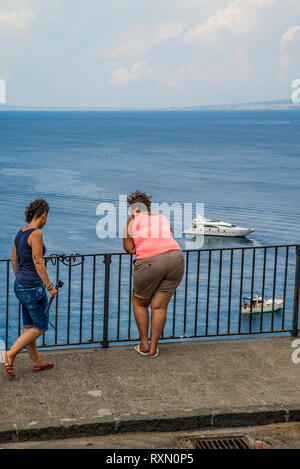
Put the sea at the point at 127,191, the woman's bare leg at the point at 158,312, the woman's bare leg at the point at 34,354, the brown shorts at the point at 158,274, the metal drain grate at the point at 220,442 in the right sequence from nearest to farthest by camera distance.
Result: the metal drain grate at the point at 220,442 → the woman's bare leg at the point at 34,354 → the brown shorts at the point at 158,274 → the woman's bare leg at the point at 158,312 → the sea at the point at 127,191

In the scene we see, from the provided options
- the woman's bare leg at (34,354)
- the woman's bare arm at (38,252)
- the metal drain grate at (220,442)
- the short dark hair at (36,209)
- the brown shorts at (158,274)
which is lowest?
the metal drain grate at (220,442)

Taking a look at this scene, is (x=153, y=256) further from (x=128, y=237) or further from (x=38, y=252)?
(x=38, y=252)

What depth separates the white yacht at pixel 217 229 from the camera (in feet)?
234

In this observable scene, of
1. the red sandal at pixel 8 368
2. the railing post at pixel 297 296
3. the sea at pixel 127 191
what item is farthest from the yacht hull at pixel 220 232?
the red sandal at pixel 8 368

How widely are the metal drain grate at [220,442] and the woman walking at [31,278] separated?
170cm

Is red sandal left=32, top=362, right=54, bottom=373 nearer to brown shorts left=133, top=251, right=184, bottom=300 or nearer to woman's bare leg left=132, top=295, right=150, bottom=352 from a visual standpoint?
woman's bare leg left=132, top=295, right=150, bottom=352

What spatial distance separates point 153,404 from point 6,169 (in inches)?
4200

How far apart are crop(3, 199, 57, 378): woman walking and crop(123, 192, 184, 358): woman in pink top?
90 centimetres

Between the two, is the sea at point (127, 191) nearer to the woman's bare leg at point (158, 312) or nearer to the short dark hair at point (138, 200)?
the woman's bare leg at point (158, 312)

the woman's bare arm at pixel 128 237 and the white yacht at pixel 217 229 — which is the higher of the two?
the woman's bare arm at pixel 128 237

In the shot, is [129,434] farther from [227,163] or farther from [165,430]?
[227,163]

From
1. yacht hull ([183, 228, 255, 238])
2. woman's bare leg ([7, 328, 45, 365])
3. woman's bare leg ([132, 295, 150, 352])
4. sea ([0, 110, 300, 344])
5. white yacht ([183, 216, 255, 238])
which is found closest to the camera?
woman's bare leg ([7, 328, 45, 365])

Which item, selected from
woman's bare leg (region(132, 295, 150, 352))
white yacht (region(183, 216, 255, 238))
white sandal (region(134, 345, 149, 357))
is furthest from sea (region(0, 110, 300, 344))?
woman's bare leg (region(132, 295, 150, 352))

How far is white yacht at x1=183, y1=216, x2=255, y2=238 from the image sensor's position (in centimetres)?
7138
